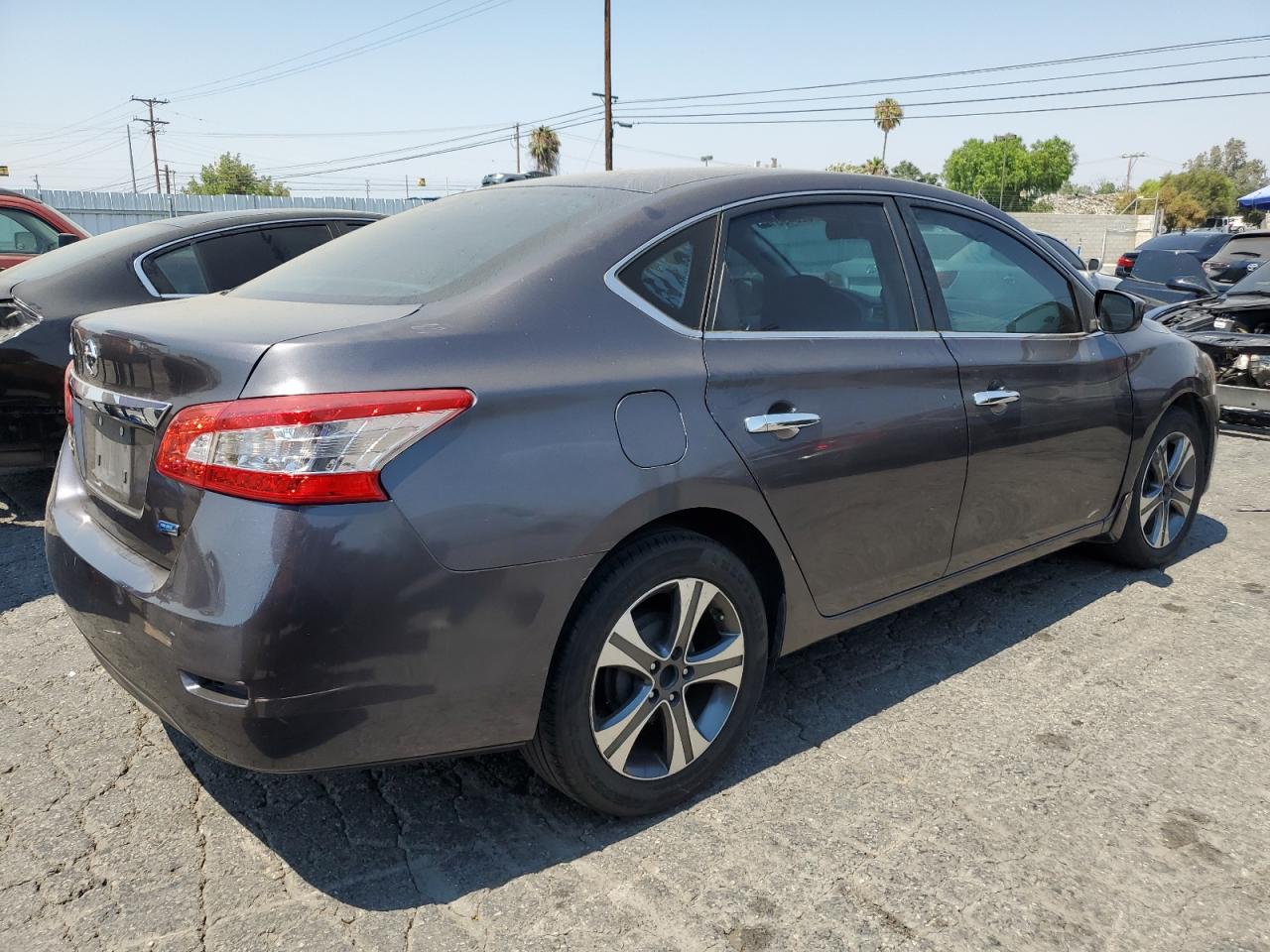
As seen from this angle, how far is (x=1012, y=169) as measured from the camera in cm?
11769

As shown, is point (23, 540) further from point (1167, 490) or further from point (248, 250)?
point (1167, 490)

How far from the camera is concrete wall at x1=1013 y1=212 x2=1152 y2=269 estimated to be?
5794cm

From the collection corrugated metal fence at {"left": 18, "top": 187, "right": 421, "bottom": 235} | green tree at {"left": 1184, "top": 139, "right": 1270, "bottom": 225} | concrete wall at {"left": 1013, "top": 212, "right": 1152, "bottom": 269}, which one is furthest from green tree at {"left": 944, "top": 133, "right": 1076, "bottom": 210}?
corrugated metal fence at {"left": 18, "top": 187, "right": 421, "bottom": 235}

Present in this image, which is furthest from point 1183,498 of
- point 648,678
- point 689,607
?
point 648,678

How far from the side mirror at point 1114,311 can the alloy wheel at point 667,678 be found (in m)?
2.33

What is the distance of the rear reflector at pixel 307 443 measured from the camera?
6.48 ft

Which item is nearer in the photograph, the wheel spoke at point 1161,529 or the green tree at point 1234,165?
the wheel spoke at point 1161,529

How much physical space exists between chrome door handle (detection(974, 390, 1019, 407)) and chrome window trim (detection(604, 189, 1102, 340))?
0.21 metres

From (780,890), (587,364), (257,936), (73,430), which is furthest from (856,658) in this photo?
(73,430)

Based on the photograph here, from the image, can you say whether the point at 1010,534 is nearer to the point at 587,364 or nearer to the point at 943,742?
the point at 943,742

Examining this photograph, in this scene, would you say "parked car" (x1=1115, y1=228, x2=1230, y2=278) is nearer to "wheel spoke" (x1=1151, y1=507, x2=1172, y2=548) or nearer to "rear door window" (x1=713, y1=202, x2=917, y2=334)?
"wheel spoke" (x1=1151, y1=507, x2=1172, y2=548)

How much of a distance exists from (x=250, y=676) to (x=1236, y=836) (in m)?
2.44

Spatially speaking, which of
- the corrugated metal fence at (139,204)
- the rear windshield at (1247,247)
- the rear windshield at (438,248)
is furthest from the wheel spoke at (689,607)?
the corrugated metal fence at (139,204)

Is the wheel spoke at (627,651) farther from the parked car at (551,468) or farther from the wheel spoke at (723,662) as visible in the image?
the wheel spoke at (723,662)
